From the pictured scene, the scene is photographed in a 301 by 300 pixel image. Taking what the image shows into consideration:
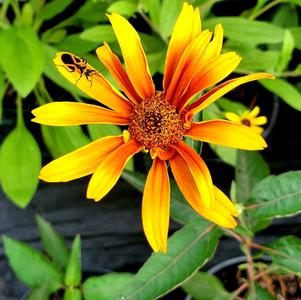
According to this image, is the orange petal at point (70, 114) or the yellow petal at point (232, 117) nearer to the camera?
the orange petal at point (70, 114)

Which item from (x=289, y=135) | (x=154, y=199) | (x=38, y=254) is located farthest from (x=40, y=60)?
(x=289, y=135)

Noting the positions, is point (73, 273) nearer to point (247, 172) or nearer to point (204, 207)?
point (247, 172)

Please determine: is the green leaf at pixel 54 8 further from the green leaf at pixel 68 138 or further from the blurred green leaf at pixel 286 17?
the blurred green leaf at pixel 286 17

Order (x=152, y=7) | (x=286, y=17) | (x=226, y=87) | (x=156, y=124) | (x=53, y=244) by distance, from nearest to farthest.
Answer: (x=226, y=87) < (x=156, y=124) < (x=152, y=7) < (x=53, y=244) < (x=286, y=17)

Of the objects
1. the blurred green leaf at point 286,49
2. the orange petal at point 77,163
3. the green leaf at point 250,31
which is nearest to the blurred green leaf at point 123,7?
the green leaf at point 250,31

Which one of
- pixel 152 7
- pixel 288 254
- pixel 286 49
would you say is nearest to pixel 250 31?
pixel 286 49

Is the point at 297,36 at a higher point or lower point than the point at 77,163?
lower

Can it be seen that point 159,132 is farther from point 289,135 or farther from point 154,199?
Result: point 289,135

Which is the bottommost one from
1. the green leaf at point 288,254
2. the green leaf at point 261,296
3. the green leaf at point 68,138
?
the green leaf at point 261,296
